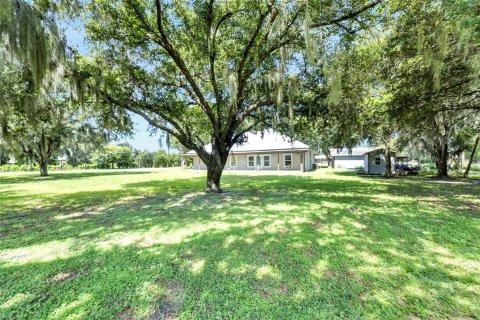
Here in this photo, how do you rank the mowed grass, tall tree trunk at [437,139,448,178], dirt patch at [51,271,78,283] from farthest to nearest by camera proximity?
tall tree trunk at [437,139,448,178] < dirt patch at [51,271,78,283] < the mowed grass

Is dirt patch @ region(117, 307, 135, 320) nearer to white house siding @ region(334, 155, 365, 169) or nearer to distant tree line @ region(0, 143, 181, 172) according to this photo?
white house siding @ region(334, 155, 365, 169)

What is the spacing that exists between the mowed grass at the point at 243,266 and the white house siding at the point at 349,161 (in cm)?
2968

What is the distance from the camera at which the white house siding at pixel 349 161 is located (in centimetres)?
3207

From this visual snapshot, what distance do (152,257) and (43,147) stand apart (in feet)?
67.5

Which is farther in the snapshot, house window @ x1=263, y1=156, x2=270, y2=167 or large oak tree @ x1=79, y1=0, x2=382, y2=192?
house window @ x1=263, y1=156, x2=270, y2=167

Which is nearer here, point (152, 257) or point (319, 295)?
point (319, 295)

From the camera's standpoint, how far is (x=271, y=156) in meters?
22.1

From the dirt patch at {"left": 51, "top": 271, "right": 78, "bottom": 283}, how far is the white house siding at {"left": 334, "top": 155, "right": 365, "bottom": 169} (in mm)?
34218

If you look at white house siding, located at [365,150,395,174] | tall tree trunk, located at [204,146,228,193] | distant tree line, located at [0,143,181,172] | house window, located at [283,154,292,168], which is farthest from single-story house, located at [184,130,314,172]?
distant tree line, located at [0,143,181,172]

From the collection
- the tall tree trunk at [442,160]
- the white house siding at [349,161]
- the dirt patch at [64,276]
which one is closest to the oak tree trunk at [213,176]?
the dirt patch at [64,276]

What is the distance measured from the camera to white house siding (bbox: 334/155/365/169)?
1263 inches

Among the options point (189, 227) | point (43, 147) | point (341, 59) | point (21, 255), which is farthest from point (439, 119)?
point (43, 147)

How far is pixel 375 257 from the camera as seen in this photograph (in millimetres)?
2924

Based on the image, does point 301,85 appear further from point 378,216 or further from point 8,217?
point 8,217
